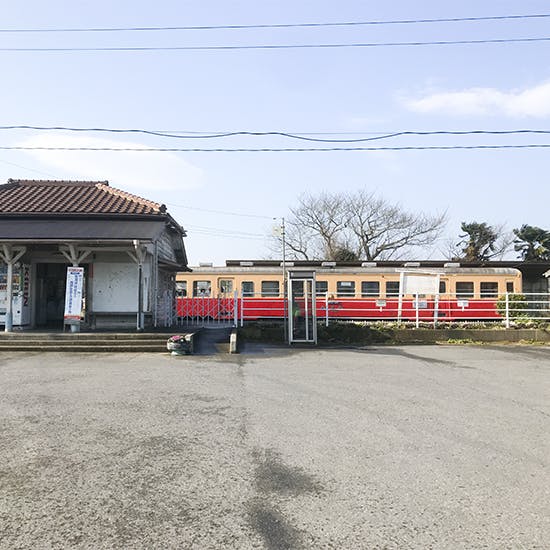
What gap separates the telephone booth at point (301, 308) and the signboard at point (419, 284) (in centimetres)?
378

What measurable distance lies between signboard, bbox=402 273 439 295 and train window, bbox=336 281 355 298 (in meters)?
3.84

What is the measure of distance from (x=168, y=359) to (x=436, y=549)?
28.8 feet

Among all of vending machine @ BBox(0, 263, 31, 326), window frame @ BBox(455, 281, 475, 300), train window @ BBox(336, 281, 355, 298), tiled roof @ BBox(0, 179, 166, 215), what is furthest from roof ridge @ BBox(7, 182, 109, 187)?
window frame @ BBox(455, 281, 475, 300)

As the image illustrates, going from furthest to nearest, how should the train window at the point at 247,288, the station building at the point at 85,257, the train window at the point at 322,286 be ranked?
the train window at the point at 247,288 < the train window at the point at 322,286 < the station building at the point at 85,257

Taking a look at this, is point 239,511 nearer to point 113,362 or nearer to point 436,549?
point 436,549

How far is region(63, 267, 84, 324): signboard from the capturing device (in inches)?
520

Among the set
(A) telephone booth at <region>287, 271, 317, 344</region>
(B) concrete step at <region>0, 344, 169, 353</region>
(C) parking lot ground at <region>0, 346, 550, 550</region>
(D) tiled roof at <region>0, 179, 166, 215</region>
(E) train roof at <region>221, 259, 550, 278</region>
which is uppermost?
(D) tiled roof at <region>0, 179, 166, 215</region>

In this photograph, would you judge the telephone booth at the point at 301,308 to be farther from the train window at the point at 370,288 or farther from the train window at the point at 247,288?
the train window at the point at 370,288

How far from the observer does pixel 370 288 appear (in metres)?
20.8

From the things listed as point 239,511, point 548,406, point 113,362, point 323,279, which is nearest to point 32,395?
point 113,362

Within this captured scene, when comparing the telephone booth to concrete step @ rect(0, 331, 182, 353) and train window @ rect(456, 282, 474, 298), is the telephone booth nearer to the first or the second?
concrete step @ rect(0, 331, 182, 353)

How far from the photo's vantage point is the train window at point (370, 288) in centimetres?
2069

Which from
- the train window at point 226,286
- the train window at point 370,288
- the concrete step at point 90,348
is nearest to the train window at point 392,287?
the train window at point 370,288

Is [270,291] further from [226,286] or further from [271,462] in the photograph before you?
[271,462]
